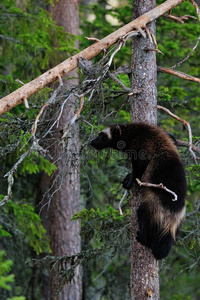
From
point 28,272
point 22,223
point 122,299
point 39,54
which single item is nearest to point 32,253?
point 28,272

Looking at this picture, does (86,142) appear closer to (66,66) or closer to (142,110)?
(142,110)

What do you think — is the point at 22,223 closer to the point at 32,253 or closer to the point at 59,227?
the point at 59,227

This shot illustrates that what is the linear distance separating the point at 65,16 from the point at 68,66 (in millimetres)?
6012

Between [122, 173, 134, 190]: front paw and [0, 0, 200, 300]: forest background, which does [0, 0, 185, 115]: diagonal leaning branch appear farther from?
[122, 173, 134, 190]: front paw

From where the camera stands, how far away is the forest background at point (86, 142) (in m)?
7.86

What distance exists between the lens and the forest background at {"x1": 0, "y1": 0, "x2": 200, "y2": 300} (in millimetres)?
7863

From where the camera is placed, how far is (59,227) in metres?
11.8

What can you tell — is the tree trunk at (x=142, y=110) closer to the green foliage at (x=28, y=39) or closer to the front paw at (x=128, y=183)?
the front paw at (x=128, y=183)

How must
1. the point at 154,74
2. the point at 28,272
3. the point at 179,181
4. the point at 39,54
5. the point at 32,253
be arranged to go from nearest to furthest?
the point at 179,181 → the point at 154,74 → the point at 39,54 → the point at 32,253 → the point at 28,272

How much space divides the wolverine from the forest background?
2.20ft

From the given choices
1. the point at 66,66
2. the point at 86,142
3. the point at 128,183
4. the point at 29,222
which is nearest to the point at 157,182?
the point at 128,183

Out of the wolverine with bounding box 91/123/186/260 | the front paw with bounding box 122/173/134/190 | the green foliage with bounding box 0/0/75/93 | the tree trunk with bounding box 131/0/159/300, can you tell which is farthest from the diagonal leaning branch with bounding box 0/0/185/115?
the green foliage with bounding box 0/0/75/93

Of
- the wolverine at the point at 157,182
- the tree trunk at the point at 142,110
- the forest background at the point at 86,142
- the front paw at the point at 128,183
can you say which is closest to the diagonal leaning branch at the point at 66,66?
the tree trunk at the point at 142,110

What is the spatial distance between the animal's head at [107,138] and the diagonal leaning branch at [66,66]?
3.55 feet
